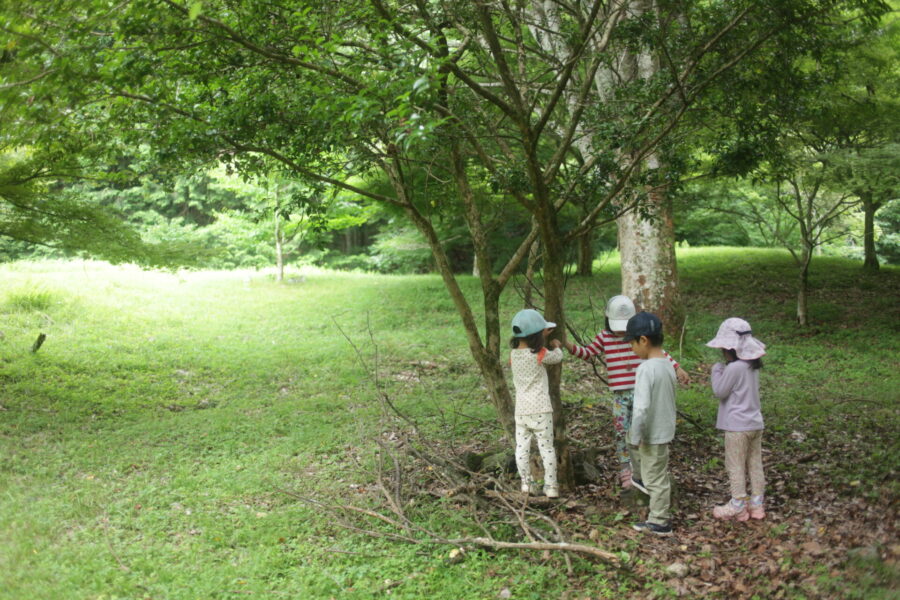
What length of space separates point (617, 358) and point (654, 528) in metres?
1.32

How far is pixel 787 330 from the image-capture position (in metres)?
11.8

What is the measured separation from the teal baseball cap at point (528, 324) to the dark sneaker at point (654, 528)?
1.54 m

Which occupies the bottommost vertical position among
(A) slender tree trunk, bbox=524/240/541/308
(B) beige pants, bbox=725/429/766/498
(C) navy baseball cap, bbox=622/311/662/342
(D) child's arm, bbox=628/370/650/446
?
(B) beige pants, bbox=725/429/766/498

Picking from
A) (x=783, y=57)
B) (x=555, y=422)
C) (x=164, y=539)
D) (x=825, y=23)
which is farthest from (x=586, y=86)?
(x=164, y=539)

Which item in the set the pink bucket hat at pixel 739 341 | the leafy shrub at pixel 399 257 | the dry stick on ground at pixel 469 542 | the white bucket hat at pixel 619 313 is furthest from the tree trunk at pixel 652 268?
the leafy shrub at pixel 399 257

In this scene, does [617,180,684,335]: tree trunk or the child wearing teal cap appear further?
[617,180,684,335]: tree trunk

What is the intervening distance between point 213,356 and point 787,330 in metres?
10.3

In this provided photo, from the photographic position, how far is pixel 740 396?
461 centimetres

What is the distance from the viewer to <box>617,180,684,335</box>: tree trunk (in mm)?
10633

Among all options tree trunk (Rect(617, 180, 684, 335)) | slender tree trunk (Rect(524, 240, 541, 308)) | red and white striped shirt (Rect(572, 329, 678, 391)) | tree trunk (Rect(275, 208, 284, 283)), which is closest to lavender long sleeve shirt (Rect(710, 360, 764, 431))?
red and white striped shirt (Rect(572, 329, 678, 391))

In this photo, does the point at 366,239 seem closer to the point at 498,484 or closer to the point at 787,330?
the point at 787,330

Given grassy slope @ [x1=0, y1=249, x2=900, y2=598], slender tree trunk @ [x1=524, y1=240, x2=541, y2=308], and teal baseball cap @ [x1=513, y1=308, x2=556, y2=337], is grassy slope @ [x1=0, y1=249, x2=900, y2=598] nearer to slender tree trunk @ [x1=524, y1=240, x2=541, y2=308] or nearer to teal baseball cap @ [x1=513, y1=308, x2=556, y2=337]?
teal baseball cap @ [x1=513, y1=308, x2=556, y2=337]

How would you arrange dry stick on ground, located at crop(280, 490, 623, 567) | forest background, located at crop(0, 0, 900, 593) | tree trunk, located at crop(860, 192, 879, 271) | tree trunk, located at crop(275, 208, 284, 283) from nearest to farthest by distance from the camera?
dry stick on ground, located at crop(280, 490, 623, 567) → forest background, located at crop(0, 0, 900, 593) → tree trunk, located at crop(860, 192, 879, 271) → tree trunk, located at crop(275, 208, 284, 283)

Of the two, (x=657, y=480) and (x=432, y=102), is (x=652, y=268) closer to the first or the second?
(x=657, y=480)
